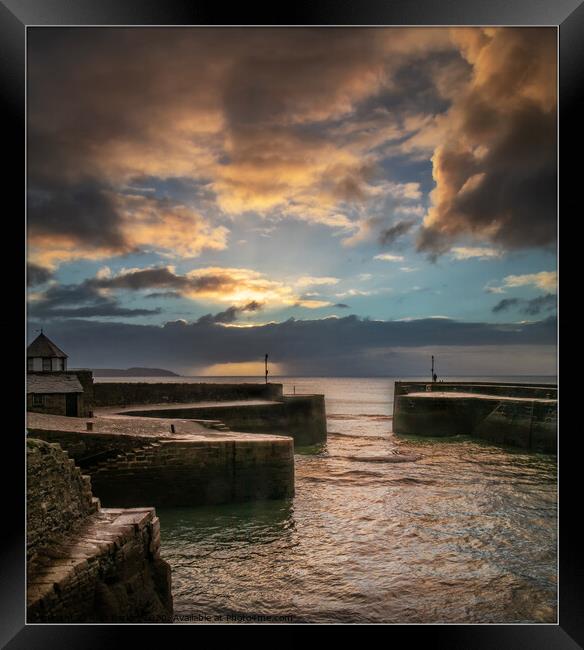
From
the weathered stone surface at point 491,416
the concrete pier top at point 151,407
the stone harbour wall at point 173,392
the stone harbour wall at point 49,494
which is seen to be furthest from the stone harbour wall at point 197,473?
the weathered stone surface at point 491,416

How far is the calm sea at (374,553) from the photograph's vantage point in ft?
20.9

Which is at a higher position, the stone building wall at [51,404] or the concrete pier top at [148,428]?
the stone building wall at [51,404]

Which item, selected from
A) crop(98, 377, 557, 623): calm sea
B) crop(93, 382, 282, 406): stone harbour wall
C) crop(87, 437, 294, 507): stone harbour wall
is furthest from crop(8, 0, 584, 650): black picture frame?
crop(93, 382, 282, 406): stone harbour wall

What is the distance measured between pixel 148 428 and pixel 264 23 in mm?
10274

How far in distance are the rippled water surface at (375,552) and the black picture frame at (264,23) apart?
2305 mm

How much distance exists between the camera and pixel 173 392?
67.9 feet

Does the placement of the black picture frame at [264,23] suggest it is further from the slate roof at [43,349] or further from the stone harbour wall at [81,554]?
the slate roof at [43,349]

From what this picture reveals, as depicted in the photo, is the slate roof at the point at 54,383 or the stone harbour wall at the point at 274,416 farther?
the stone harbour wall at the point at 274,416

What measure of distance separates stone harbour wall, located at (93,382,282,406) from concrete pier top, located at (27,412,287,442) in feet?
20.1

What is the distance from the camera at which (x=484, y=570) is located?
7562 mm

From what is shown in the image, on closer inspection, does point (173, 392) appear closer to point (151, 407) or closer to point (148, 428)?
point (151, 407)

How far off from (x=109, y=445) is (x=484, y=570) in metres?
7.44

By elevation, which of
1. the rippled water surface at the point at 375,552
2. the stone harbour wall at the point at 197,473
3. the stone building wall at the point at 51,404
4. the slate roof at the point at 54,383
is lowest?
the rippled water surface at the point at 375,552

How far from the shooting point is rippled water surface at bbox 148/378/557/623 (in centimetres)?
640
